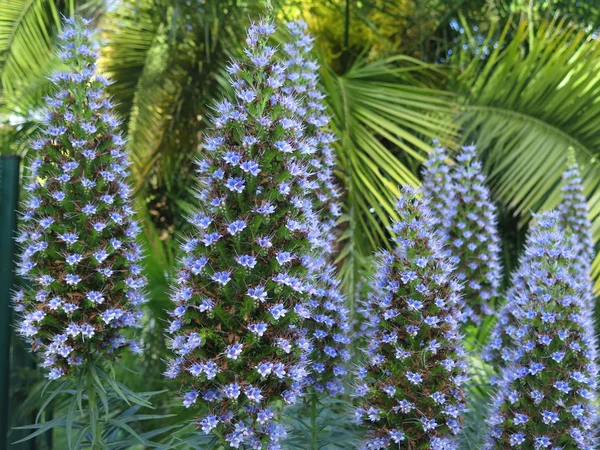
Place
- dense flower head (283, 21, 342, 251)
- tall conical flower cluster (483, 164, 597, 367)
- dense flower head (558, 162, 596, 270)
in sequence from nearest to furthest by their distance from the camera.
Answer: dense flower head (283, 21, 342, 251) < tall conical flower cluster (483, 164, 597, 367) < dense flower head (558, 162, 596, 270)

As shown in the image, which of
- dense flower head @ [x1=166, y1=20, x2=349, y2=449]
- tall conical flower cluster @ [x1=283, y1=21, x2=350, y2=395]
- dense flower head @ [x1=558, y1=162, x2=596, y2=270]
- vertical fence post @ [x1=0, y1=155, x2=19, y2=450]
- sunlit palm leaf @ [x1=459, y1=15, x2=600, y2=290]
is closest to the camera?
dense flower head @ [x1=166, y1=20, x2=349, y2=449]

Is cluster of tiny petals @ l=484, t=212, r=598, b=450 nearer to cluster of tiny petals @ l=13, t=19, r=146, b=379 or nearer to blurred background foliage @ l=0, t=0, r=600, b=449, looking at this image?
cluster of tiny petals @ l=13, t=19, r=146, b=379

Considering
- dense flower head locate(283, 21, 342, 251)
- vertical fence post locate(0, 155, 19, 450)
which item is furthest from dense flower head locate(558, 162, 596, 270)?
vertical fence post locate(0, 155, 19, 450)

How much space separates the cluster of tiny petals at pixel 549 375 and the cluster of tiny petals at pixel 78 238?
1322 mm

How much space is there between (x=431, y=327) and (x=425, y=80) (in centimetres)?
500

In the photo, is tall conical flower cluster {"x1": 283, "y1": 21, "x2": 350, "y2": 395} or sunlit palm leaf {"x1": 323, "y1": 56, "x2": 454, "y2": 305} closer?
tall conical flower cluster {"x1": 283, "y1": 21, "x2": 350, "y2": 395}

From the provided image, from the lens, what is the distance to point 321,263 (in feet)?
8.08

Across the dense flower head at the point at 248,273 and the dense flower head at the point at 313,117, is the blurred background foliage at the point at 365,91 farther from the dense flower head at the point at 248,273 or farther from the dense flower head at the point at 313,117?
the dense flower head at the point at 248,273

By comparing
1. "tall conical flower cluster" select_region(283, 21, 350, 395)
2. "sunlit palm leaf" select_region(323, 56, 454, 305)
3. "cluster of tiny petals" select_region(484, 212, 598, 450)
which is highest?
"sunlit palm leaf" select_region(323, 56, 454, 305)

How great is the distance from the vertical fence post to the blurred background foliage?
39.9 inches

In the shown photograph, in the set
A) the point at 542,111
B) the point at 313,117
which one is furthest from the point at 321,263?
the point at 542,111

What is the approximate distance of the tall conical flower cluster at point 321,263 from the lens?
2574 mm

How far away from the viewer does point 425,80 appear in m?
7.00

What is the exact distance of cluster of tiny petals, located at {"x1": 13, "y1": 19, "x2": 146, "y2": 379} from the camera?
241cm
